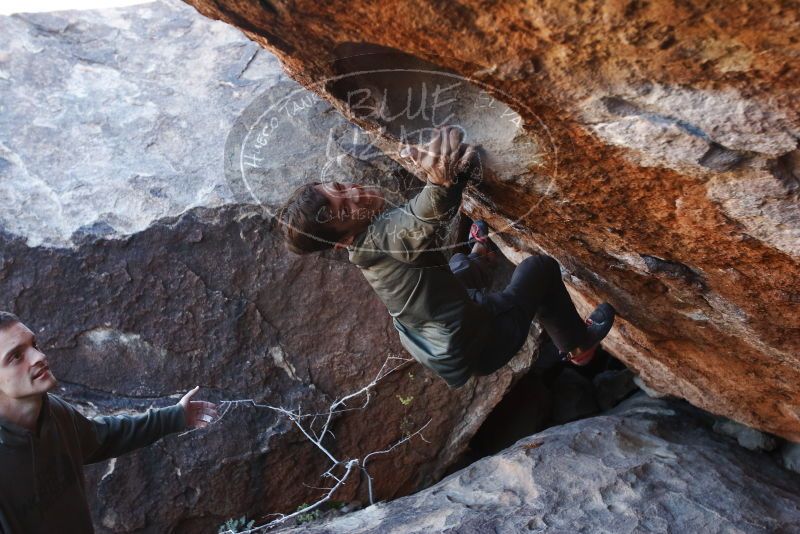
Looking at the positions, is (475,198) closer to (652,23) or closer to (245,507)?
(652,23)

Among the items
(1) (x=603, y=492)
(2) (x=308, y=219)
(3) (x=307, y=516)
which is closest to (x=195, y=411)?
(2) (x=308, y=219)

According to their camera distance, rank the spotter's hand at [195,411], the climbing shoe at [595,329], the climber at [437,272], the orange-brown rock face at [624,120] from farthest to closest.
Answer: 1. the climbing shoe at [595,329]
2. the spotter's hand at [195,411]
3. the climber at [437,272]
4. the orange-brown rock face at [624,120]

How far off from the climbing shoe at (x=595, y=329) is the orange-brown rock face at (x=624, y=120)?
87 mm

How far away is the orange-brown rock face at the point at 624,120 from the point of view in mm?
1424

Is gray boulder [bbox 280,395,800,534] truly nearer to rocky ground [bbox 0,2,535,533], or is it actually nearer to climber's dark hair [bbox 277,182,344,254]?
rocky ground [bbox 0,2,535,533]

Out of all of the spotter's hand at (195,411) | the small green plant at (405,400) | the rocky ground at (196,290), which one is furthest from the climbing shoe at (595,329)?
the spotter's hand at (195,411)

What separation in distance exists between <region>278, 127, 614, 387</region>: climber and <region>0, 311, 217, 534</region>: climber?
93 centimetres

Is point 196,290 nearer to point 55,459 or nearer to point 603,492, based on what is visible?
point 55,459

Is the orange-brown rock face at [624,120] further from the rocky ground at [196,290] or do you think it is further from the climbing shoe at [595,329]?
the rocky ground at [196,290]

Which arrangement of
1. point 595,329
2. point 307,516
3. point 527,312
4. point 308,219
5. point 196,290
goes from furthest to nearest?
point 307,516
point 196,290
point 595,329
point 527,312
point 308,219

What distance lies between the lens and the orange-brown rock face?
4.67 feet

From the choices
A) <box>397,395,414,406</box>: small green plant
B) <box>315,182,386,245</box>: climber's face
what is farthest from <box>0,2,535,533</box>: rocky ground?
<box>315,182,386,245</box>: climber's face

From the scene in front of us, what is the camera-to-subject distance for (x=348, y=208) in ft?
7.05

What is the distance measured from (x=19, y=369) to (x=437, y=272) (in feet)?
4.56
